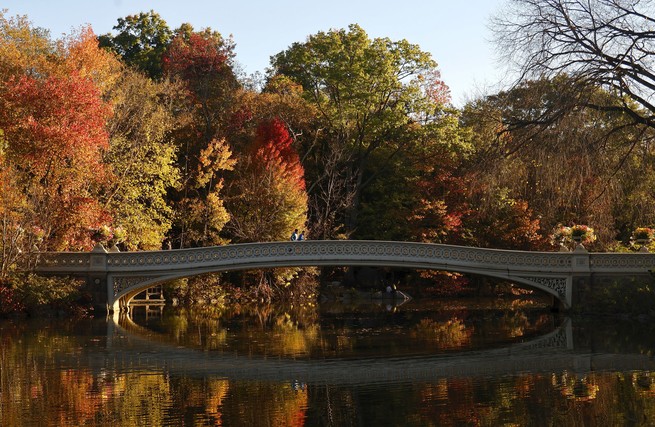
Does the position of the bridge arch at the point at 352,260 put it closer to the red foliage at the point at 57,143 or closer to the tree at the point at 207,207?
the red foliage at the point at 57,143

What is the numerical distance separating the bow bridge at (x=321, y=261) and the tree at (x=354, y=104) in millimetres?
10348

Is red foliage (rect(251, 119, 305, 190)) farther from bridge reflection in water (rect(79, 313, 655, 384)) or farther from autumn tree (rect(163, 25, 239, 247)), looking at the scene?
bridge reflection in water (rect(79, 313, 655, 384))

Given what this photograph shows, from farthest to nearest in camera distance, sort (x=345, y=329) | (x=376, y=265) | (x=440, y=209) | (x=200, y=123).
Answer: (x=200, y=123) < (x=440, y=209) < (x=376, y=265) < (x=345, y=329)

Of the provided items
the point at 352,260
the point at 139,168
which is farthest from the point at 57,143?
the point at 352,260

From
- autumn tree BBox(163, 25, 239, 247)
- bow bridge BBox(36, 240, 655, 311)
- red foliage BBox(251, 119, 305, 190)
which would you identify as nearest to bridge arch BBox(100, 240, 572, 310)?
bow bridge BBox(36, 240, 655, 311)

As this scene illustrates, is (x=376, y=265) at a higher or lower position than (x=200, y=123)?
lower

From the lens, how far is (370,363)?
760 inches

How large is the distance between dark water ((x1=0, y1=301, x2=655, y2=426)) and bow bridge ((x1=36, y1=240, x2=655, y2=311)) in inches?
54.7

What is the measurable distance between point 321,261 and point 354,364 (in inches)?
442

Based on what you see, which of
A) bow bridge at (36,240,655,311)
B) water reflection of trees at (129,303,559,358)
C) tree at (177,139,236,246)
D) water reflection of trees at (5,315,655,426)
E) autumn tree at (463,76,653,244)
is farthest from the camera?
tree at (177,139,236,246)

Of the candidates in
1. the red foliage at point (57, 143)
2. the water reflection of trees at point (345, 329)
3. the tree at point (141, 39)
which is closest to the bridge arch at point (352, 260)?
the water reflection of trees at point (345, 329)

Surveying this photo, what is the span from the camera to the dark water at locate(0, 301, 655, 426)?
14023 millimetres

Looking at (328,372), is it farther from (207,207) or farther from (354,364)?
(207,207)

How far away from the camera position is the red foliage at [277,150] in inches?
1538
